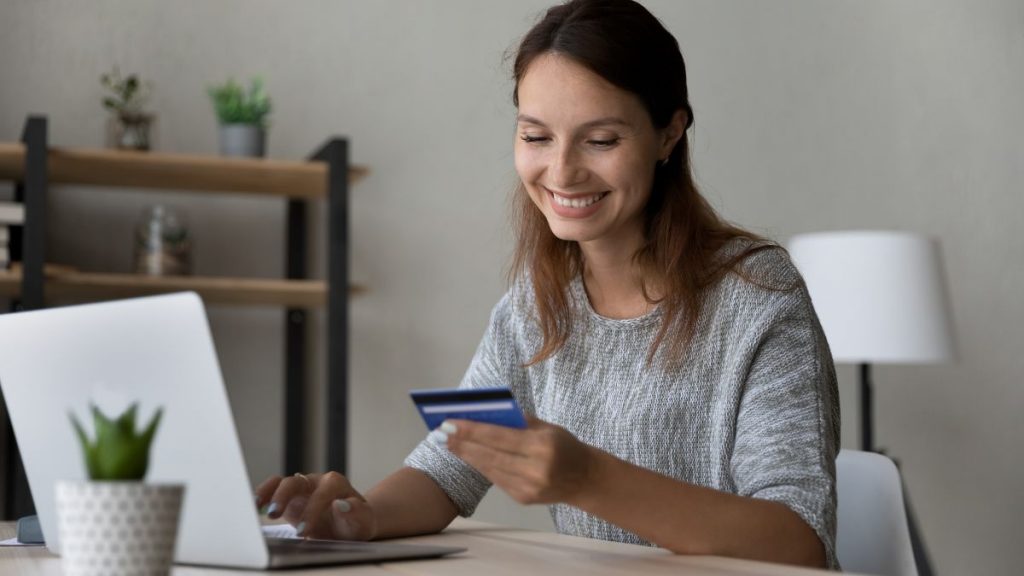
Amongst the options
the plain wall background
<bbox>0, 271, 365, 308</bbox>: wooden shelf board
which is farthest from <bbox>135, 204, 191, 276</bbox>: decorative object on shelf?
the plain wall background

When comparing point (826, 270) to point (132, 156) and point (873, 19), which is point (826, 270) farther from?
point (132, 156)

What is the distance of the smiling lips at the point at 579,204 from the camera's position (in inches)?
61.0

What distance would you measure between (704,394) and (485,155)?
207 cm

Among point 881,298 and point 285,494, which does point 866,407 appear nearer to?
point 881,298

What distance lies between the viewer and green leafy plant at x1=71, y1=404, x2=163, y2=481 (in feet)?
2.23

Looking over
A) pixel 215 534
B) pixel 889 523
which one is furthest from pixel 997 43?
pixel 215 534

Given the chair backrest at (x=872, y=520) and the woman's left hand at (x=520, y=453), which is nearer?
the woman's left hand at (x=520, y=453)

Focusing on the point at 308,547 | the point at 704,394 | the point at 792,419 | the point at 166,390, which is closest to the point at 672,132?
the point at 704,394

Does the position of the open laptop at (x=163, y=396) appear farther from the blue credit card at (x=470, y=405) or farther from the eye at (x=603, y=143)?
the eye at (x=603, y=143)

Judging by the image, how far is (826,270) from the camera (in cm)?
314

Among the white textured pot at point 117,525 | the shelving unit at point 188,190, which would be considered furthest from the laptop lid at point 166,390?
the shelving unit at point 188,190

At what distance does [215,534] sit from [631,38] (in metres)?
0.83

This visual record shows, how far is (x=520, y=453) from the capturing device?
3.39ft

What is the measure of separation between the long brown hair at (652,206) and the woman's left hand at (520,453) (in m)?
0.49
